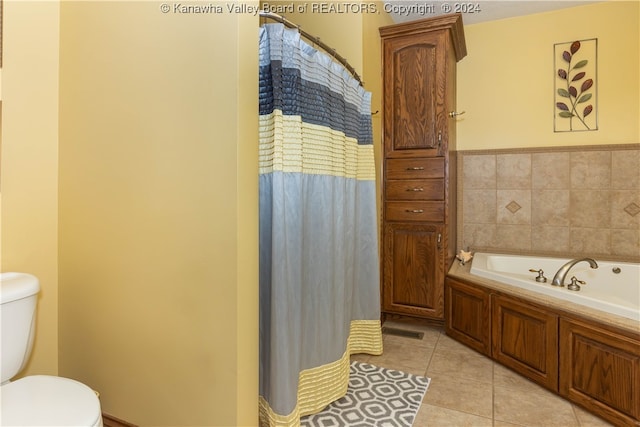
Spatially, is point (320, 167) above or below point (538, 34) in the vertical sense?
below

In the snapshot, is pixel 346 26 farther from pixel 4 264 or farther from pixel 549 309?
pixel 4 264

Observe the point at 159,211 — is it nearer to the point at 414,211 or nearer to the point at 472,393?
the point at 472,393

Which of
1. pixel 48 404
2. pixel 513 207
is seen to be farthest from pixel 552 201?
pixel 48 404

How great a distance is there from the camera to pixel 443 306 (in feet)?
8.74

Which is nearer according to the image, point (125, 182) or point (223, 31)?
point (223, 31)

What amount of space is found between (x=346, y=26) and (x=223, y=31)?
5.07 feet

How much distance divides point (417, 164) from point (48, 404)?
8.25 feet

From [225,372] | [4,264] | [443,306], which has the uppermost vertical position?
[4,264]

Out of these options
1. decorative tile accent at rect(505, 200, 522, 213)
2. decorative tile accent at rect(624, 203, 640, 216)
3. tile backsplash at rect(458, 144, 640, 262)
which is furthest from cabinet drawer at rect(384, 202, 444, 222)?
decorative tile accent at rect(624, 203, 640, 216)

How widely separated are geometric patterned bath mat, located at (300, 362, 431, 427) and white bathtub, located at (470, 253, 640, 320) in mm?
850

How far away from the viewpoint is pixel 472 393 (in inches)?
73.0

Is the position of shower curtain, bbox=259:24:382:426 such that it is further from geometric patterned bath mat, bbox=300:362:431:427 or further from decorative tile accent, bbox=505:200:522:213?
decorative tile accent, bbox=505:200:522:213

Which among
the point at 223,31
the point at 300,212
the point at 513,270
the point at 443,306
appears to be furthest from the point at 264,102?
the point at 513,270

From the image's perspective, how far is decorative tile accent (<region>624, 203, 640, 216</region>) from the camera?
2.75m
